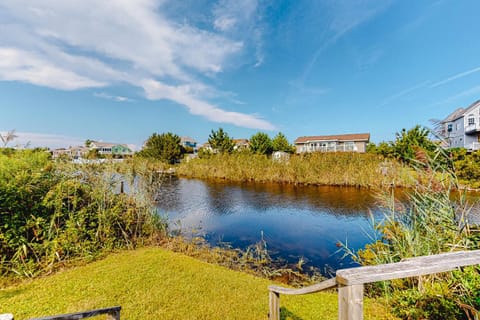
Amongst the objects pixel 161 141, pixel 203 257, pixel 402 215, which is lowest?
pixel 203 257

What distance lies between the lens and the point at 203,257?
544 cm

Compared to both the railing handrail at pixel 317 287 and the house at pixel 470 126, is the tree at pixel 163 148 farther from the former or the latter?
the house at pixel 470 126

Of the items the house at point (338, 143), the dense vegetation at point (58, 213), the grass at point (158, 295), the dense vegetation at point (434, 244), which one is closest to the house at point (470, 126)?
the house at point (338, 143)

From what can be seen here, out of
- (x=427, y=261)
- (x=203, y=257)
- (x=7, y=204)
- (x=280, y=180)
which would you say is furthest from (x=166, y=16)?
(x=280, y=180)

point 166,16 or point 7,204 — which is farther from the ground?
point 166,16

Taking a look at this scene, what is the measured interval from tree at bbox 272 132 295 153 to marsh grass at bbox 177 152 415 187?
14.4 meters

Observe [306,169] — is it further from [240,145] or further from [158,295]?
[240,145]

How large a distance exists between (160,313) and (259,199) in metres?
10.1

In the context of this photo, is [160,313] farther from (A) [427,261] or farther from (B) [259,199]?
(B) [259,199]

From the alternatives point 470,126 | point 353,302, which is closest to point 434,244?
point 353,302

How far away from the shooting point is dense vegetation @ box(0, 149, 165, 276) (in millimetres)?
3900

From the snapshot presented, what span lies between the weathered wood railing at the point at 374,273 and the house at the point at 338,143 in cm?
3385

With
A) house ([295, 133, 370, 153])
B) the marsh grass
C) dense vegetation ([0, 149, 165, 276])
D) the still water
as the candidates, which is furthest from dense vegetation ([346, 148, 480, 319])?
house ([295, 133, 370, 153])

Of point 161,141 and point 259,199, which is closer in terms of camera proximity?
point 259,199
